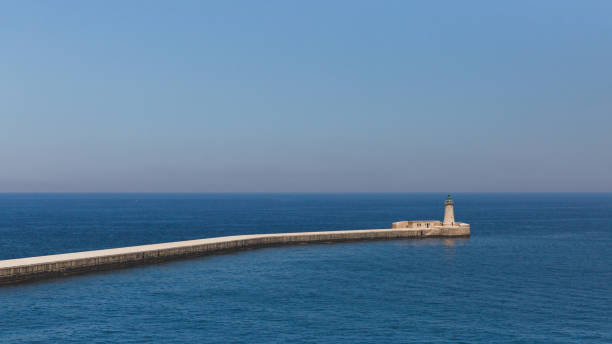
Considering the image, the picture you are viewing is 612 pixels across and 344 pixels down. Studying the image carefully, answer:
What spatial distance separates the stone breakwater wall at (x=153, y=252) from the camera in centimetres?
5562

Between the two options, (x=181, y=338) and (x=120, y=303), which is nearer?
(x=181, y=338)

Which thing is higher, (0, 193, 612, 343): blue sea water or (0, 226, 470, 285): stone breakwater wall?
(0, 226, 470, 285): stone breakwater wall

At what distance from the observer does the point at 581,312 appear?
140 ft

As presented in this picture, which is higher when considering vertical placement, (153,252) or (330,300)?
(153,252)

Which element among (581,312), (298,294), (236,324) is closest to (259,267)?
(298,294)

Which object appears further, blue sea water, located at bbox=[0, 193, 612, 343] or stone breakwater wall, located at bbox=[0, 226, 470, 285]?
stone breakwater wall, located at bbox=[0, 226, 470, 285]

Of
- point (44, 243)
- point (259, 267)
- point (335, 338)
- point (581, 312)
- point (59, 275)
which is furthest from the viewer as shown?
point (44, 243)

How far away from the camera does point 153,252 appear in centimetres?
6962

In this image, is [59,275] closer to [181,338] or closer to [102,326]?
[102,326]

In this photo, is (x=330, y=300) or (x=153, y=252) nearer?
(x=330, y=300)

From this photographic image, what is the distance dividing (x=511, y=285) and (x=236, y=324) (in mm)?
30254

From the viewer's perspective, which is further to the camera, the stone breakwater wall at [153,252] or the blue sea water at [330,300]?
the stone breakwater wall at [153,252]

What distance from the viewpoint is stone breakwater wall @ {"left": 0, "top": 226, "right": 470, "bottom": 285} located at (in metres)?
55.6

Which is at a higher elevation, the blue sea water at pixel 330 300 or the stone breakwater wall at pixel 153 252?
the stone breakwater wall at pixel 153 252
